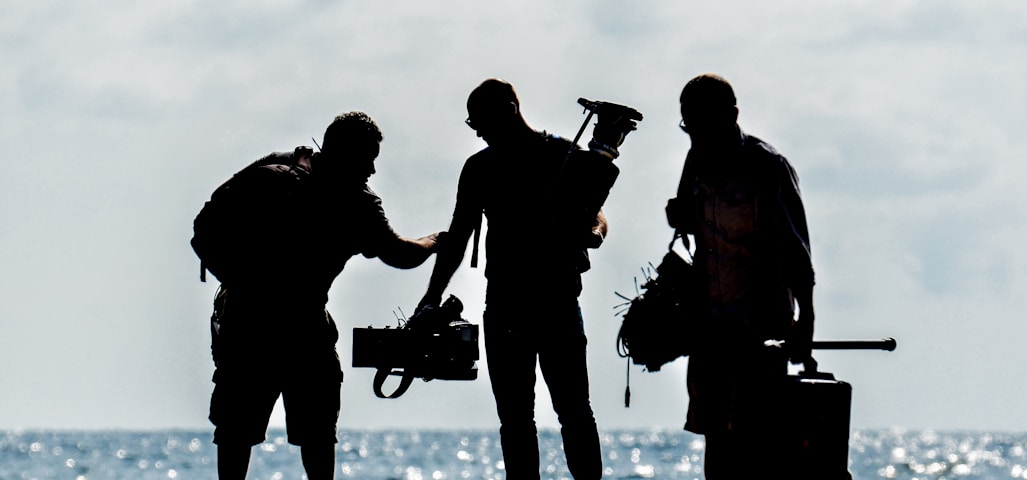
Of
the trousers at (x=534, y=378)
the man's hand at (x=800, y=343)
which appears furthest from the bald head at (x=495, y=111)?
the man's hand at (x=800, y=343)

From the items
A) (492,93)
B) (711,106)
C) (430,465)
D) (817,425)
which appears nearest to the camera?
(817,425)

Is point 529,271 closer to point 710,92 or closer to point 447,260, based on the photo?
point 447,260

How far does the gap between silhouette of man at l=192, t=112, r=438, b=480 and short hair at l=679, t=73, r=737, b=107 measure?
7.12 ft

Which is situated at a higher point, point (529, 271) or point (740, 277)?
point (529, 271)

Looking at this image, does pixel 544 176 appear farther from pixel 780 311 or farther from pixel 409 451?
pixel 409 451

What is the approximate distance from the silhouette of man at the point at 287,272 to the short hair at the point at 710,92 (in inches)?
85.4

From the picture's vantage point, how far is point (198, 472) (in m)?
73.2

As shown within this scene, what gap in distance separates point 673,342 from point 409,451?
110 metres

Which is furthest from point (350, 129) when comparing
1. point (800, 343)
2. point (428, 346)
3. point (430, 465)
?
point (430, 465)

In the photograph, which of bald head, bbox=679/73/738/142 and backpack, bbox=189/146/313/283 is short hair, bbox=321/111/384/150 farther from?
bald head, bbox=679/73/738/142

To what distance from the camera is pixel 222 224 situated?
9516mm

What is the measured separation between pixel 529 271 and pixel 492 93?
38.1 inches

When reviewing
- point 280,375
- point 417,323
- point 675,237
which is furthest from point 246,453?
point 675,237

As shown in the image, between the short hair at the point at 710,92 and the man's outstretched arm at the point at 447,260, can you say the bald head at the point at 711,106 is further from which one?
the man's outstretched arm at the point at 447,260
